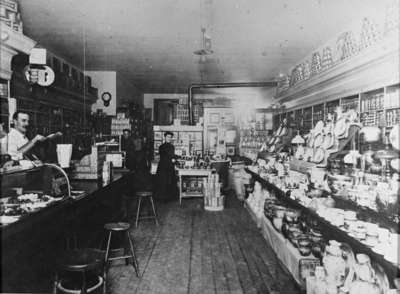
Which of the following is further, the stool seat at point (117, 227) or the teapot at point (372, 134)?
the stool seat at point (117, 227)

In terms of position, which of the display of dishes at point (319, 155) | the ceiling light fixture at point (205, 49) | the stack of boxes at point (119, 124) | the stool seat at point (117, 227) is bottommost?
the stool seat at point (117, 227)

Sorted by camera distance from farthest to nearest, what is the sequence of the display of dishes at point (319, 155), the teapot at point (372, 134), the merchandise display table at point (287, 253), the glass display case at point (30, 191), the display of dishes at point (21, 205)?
the display of dishes at point (319, 155) → the merchandise display table at point (287, 253) → the teapot at point (372, 134) → the glass display case at point (30, 191) → the display of dishes at point (21, 205)

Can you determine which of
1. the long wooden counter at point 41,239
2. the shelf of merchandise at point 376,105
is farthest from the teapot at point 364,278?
the long wooden counter at point 41,239

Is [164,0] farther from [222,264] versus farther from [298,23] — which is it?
[222,264]

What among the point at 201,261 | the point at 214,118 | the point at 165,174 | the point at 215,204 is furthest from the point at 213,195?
the point at 214,118

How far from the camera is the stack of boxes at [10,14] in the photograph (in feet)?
15.2

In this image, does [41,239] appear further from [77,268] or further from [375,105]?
[375,105]

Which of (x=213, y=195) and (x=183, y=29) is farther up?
(x=183, y=29)

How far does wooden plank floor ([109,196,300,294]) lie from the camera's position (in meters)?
3.69

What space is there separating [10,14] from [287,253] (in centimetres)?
483

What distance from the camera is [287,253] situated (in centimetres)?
408

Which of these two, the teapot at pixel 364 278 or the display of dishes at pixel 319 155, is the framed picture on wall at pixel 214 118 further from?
the teapot at pixel 364 278

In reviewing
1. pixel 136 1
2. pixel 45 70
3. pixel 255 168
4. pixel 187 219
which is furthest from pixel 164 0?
pixel 255 168

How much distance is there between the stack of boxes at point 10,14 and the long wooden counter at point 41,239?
2.37m
